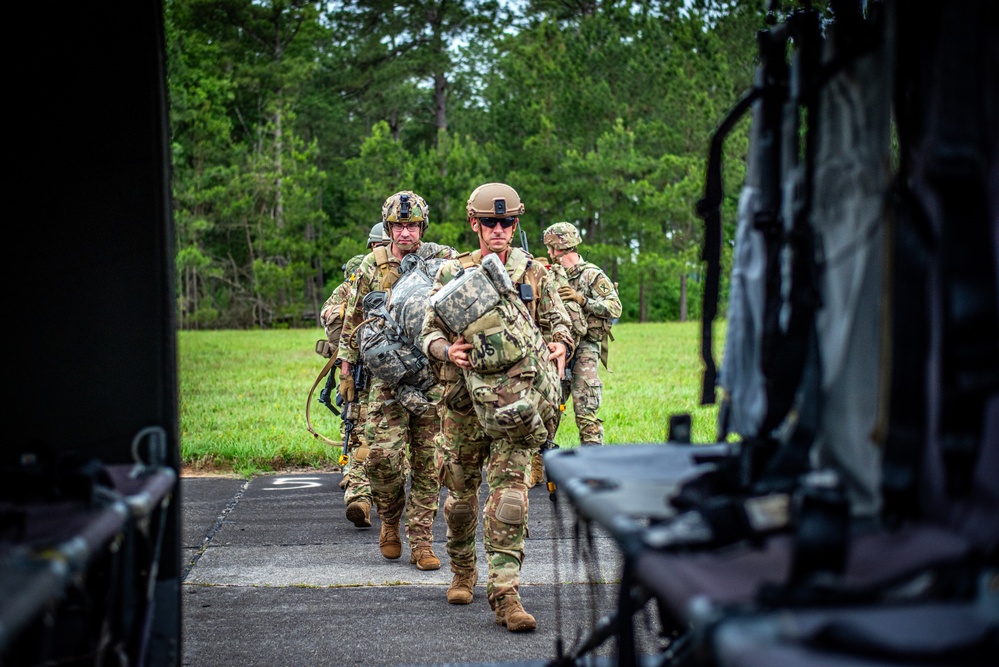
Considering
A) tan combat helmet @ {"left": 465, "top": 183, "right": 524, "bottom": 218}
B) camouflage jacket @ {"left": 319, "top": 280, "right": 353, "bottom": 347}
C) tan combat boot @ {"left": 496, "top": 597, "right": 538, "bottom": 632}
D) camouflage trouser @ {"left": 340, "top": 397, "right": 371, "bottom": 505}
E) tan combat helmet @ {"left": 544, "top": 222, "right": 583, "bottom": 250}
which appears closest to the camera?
tan combat boot @ {"left": 496, "top": 597, "right": 538, "bottom": 632}

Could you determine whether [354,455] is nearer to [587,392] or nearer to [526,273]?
[587,392]

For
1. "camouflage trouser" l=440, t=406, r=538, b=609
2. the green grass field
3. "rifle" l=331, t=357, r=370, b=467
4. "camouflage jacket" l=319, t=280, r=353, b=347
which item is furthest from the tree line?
"camouflage trouser" l=440, t=406, r=538, b=609

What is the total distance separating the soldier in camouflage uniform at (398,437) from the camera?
7.26 meters

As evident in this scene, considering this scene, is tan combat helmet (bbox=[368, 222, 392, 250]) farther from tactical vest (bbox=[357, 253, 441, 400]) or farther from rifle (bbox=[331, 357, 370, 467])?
tactical vest (bbox=[357, 253, 441, 400])

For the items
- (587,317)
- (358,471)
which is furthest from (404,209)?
(587,317)

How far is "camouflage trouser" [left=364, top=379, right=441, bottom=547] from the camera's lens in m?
7.26

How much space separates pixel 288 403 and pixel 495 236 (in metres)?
10.5

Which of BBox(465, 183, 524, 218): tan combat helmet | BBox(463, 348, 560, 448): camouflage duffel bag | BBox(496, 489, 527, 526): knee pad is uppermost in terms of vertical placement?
BBox(465, 183, 524, 218): tan combat helmet

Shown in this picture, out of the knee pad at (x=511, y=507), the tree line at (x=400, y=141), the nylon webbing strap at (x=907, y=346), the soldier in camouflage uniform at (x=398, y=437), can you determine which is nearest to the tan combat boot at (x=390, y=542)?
the soldier in camouflage uniform at (x=398, y=437)

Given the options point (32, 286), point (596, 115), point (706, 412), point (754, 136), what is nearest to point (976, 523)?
point (754, 136)

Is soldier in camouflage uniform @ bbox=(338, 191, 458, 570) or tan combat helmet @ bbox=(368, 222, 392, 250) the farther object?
tan combat helmet @ bbox=(368, 222, 392, 250)

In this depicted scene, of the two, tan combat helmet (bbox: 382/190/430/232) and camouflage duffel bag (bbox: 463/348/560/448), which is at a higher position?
tan combat helmet (bbox: 382/190/430/232)

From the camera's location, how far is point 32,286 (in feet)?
12.0

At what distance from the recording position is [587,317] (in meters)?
10.3
